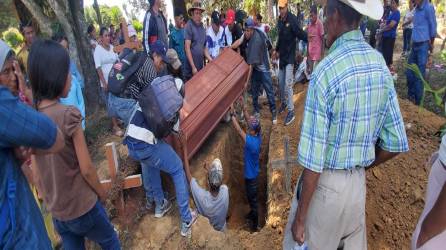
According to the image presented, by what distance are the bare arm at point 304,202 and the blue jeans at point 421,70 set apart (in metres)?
4.68

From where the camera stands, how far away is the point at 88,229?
2.20 m

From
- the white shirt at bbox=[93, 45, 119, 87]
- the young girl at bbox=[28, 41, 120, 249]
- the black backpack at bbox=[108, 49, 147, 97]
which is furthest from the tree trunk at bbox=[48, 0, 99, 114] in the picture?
the young girl at bbox=[28, 41, 120, 249]

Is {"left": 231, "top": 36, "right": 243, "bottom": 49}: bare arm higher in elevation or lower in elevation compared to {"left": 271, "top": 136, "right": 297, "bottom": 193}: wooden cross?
higher

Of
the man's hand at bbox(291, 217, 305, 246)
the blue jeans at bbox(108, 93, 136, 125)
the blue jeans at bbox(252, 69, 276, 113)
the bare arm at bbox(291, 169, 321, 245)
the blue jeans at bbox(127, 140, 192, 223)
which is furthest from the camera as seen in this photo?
the blue jeans at bbox(252, 69, 276, 113)

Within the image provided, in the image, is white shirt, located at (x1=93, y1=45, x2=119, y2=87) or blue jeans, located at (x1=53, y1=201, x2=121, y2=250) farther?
white shirt, located at (x1=93, y1=45, x2=119, y2=87)

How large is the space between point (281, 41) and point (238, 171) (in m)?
2.36

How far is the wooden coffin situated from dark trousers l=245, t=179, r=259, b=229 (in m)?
0.97

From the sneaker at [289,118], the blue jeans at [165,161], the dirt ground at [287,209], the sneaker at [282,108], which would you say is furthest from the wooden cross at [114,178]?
the sneaker at [282,108]

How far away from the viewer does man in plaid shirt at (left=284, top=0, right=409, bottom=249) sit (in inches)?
63.8

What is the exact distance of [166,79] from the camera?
291 cm

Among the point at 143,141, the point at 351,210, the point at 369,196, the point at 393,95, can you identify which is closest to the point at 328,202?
the point at 351,210

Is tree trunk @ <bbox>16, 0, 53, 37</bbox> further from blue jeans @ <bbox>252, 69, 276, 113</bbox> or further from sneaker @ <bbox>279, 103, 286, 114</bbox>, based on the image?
sneaker @ <bbox>279, 103, 286, 114</bbox>

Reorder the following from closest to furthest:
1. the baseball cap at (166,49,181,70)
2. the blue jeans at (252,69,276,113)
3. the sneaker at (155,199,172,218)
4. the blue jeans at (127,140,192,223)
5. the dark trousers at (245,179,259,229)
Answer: the blue jeans at (127,140,192,223), the sneaker at (155,199,172,218), the baseball cap at (166,49,181,70), the dark trousers at (245,179,259,229), the blue jeans at (252,69,276,113)

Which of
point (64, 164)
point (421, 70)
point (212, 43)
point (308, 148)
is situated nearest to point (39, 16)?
point (212, 43)
